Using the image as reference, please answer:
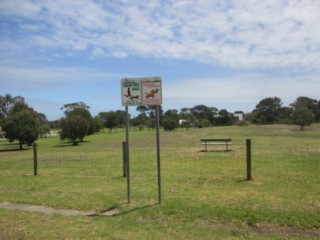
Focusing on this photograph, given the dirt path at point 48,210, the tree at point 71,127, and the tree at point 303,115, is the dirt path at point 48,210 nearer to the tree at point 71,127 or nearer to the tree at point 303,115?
the tree at point 71,127

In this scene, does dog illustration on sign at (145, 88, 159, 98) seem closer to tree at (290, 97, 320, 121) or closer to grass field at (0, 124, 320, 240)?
grass field at (0, 124, 320, 240)

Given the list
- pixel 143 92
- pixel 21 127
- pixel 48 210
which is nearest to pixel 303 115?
pixel 21 127

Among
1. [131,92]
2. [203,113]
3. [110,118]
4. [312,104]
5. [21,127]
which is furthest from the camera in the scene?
[203,113]

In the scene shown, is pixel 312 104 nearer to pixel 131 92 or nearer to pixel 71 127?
pixel 71 127

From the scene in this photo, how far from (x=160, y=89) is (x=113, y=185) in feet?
13.4

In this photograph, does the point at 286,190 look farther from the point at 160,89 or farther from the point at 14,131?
the point at 14,131

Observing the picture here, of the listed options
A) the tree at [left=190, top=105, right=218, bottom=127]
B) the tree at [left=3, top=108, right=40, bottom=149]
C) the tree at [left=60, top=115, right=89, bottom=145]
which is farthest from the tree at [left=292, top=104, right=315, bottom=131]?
the tree at [left=190, top=105, right=218, bottom=127]

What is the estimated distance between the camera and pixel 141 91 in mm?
8703

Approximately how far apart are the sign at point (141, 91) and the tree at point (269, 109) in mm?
115274

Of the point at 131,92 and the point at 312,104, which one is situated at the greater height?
the point at 312,104

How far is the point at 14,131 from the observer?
114ft

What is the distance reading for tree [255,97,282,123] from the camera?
12069cm

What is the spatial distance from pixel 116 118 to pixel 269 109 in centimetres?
5658

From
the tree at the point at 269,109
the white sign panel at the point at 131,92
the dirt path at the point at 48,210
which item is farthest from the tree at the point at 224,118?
the dirt path at the point at 48,210
